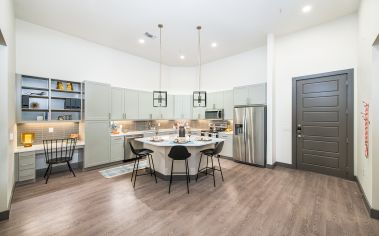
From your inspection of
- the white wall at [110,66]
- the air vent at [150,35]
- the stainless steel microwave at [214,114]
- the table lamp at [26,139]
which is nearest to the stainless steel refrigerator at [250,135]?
the stainless steel microwave at [214,114]

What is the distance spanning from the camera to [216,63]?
6668 mm

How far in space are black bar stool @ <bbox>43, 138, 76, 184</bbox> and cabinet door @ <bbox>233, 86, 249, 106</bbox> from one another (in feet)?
16.1

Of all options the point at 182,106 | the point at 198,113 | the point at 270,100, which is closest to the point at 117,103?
the point at 182,106

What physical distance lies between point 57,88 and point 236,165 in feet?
17.7

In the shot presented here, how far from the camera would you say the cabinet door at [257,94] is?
482cm

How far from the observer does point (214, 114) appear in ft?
19.9

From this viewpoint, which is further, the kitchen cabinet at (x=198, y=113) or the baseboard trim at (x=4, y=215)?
the kitchen cabinet at (x=198, y=113)

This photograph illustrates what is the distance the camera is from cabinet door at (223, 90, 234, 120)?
573 cm

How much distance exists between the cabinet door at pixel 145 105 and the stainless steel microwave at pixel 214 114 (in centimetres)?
218

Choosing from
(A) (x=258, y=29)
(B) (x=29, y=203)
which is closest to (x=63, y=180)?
(B) (x=29, y=203)

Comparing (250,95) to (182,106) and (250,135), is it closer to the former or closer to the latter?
(250,135)

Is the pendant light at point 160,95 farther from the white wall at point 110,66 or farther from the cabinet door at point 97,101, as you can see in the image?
the cabinet door at point 97,101

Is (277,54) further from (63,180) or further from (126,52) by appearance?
(63,180)

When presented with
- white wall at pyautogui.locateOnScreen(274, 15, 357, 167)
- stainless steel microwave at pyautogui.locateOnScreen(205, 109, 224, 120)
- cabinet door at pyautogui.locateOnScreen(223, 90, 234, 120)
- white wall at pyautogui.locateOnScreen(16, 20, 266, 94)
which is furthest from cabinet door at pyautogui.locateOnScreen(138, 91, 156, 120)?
white wall at pyautogui.locateOnScreen(274, 15, 357, 167)
